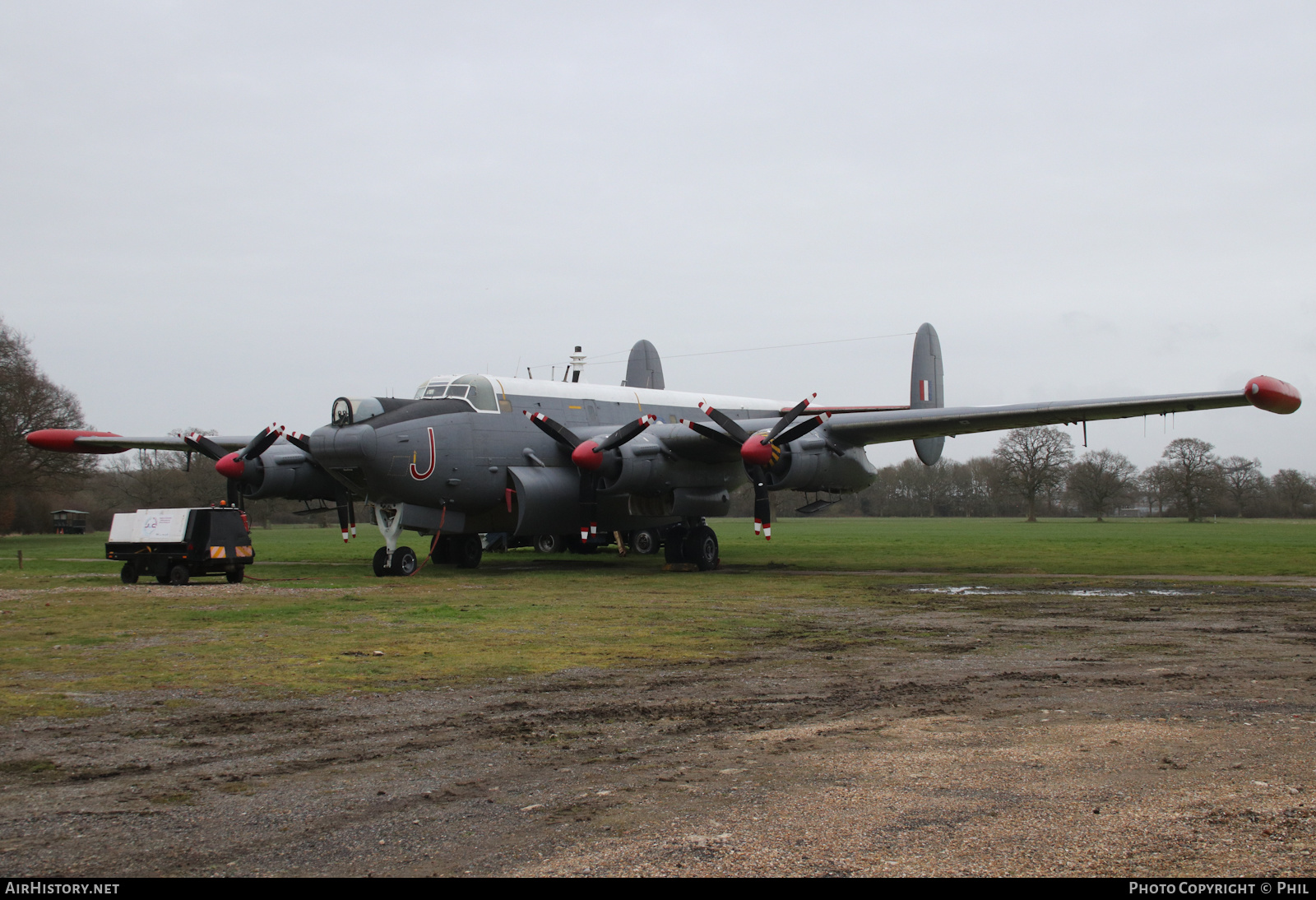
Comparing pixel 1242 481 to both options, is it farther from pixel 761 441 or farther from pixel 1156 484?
pixel 761 441

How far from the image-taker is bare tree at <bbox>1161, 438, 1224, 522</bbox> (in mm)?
75000

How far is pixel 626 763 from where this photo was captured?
229 inches

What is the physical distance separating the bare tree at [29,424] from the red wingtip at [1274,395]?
43.1 metres

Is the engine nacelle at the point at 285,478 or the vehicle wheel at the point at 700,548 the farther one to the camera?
the engine nacelle at the point at 285,478

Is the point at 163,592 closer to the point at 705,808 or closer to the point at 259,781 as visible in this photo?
the point at 259,781

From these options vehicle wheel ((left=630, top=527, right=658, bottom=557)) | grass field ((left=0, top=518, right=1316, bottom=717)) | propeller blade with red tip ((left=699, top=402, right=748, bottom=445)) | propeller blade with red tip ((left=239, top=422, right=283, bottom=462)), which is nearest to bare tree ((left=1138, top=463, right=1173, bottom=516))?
grass field ((left=0, top=518, right=1316, bottom=717))

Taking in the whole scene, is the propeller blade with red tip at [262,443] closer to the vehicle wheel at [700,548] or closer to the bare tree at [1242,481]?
the vehicle wheel at [700,548]

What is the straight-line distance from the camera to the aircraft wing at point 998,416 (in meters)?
19.3

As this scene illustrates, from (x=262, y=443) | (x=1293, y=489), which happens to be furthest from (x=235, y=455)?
(x=1293, y=489)

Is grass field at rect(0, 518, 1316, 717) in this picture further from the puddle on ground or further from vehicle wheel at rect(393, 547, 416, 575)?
the puddle on ground

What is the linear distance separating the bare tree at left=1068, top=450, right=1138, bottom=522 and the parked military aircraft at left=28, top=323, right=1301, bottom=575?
63716 mm

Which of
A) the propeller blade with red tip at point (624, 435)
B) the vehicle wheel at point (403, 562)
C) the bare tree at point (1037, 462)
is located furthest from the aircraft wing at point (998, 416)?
the bare tree at point (1037, 462)

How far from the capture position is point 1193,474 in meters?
74.9
